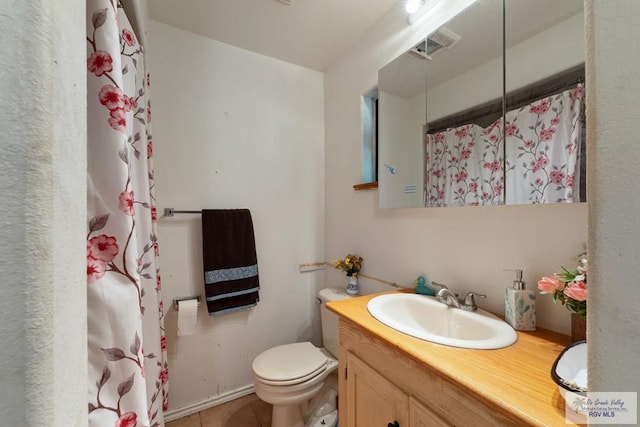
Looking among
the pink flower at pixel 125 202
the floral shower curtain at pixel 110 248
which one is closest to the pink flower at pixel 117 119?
the floral shower curtain at pixel 110 248

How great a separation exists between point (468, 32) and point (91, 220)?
1458 millimetres

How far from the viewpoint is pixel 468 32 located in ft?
3.49

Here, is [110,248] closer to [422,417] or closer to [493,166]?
[422,417]

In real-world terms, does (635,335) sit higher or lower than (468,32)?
lower

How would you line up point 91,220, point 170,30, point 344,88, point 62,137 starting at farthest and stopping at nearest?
point 344,88
point 170,30
point 91,220
point 62,137

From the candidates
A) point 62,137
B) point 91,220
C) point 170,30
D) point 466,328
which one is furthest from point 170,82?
point 466,328

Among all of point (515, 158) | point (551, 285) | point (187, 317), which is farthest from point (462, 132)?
point (187, 317)

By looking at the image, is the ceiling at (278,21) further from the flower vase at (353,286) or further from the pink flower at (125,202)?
the flower vase at (353,286)

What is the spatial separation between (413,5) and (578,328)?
58.5 inches

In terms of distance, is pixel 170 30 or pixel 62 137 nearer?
pixel 62 137

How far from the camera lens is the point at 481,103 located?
103cm

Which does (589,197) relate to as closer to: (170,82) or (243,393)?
(170,82)

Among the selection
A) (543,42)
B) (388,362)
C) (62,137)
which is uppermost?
(543,42)

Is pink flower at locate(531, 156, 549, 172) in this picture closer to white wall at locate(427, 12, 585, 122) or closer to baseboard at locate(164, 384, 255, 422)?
white wall at locate(427, 12, 585, 122)
